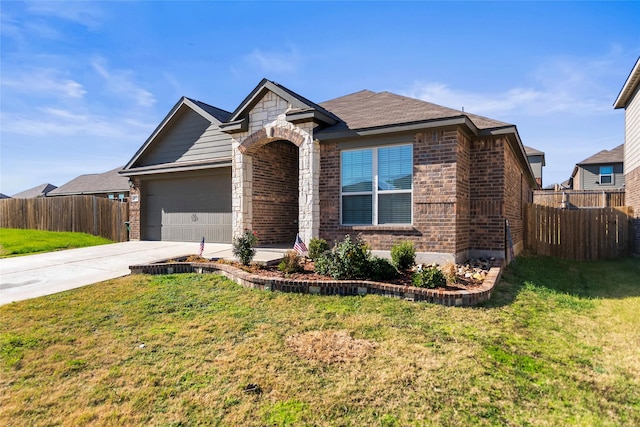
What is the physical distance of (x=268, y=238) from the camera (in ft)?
36.3

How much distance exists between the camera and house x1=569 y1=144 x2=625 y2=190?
86.6 ft

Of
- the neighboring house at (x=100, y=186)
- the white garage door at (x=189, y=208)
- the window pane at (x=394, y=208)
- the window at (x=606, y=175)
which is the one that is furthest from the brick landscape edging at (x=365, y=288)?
the window at (x=606, y=175)

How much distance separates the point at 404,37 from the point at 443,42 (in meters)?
0.97

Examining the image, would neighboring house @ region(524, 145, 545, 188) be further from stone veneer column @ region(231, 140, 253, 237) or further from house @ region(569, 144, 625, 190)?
stone veneer column @ region(231, 140, 253, 237)

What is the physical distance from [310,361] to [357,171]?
577 cm

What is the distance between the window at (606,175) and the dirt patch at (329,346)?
3120cm

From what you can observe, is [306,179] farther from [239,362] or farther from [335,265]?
[239,362]

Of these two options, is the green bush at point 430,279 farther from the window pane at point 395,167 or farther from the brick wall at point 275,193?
the brick wall at point 275,193

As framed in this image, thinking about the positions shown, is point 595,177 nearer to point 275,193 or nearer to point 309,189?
point 275,193

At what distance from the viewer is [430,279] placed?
5.80m

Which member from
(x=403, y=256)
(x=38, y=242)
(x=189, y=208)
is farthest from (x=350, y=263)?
(x=38, y=242)

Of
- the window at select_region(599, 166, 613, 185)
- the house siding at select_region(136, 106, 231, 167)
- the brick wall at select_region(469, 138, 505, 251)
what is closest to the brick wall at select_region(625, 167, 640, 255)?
the brick wall at select_region(469, 138, 505, 251)

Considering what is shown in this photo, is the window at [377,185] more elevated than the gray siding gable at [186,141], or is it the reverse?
the gray siding gable at [186,141]

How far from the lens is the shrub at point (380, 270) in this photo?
644 centimetres
